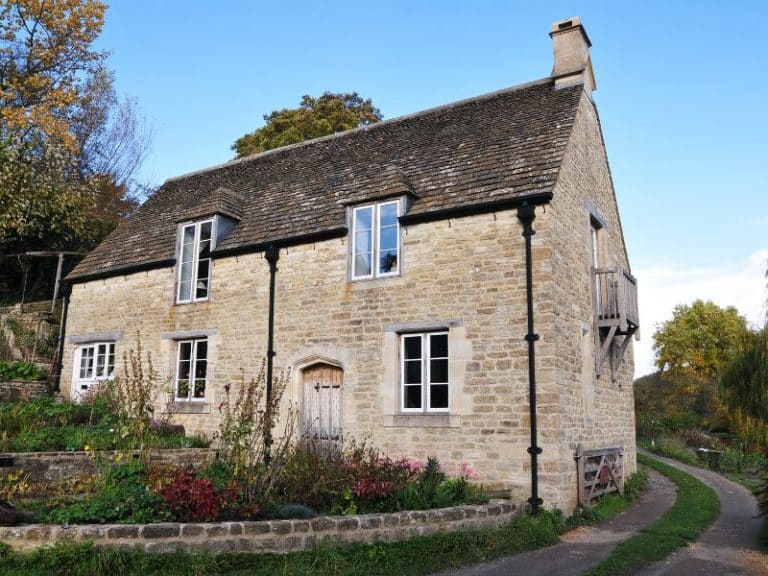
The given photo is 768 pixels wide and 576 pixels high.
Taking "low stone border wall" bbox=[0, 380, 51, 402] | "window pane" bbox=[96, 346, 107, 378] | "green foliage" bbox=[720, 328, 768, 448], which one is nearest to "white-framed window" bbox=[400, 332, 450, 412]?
"window pane" bbox=[96, 346, 107, 378]

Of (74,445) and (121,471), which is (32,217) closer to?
(74,445)

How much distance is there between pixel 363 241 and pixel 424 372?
10.3 feet

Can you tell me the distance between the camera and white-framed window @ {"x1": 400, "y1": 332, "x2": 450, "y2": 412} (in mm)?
11555

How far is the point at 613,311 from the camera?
13258 mm

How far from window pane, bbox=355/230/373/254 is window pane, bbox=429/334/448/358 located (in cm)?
243

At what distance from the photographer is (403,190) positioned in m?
12.4

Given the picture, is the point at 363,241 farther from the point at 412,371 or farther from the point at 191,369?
the point at 191,369

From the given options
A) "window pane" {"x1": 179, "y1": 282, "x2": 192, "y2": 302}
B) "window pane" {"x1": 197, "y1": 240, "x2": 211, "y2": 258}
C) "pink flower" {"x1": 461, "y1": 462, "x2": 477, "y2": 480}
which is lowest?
"pink flower" {"x1": 461, "y1": 462, "x2": 477, "y2": 480}

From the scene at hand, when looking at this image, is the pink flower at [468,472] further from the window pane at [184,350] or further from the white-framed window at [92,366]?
the white-framed window at [92,366]

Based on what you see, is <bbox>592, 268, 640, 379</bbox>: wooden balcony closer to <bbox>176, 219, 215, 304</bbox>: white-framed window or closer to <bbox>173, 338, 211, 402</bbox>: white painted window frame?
<bbox>173, 338, 211, 402</bbox>: white painted window frame

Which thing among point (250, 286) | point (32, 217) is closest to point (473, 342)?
point (250, 286)

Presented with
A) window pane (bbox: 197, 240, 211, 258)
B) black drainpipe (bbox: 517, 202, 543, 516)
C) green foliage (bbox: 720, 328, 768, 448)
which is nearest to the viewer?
black drainpipe (bbox: 517, 202, 543, 516)

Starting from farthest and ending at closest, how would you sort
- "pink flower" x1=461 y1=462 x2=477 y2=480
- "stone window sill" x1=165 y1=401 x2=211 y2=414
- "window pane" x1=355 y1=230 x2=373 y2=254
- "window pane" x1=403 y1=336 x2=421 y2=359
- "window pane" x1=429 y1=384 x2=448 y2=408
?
"stone window sill" x1=165 y1=401 x2=211 y2=414
"window pane" x1=355 y1=230 x2=373 y2=254
"window pane" x1=403 y1=336 x2=421 y2=359
"window pane" x1=429 y1=384 x2=448 y2=408
"pink flower" x1=461 y1=462 x2=477 y2=480

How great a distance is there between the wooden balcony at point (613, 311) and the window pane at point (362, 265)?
186 inches
